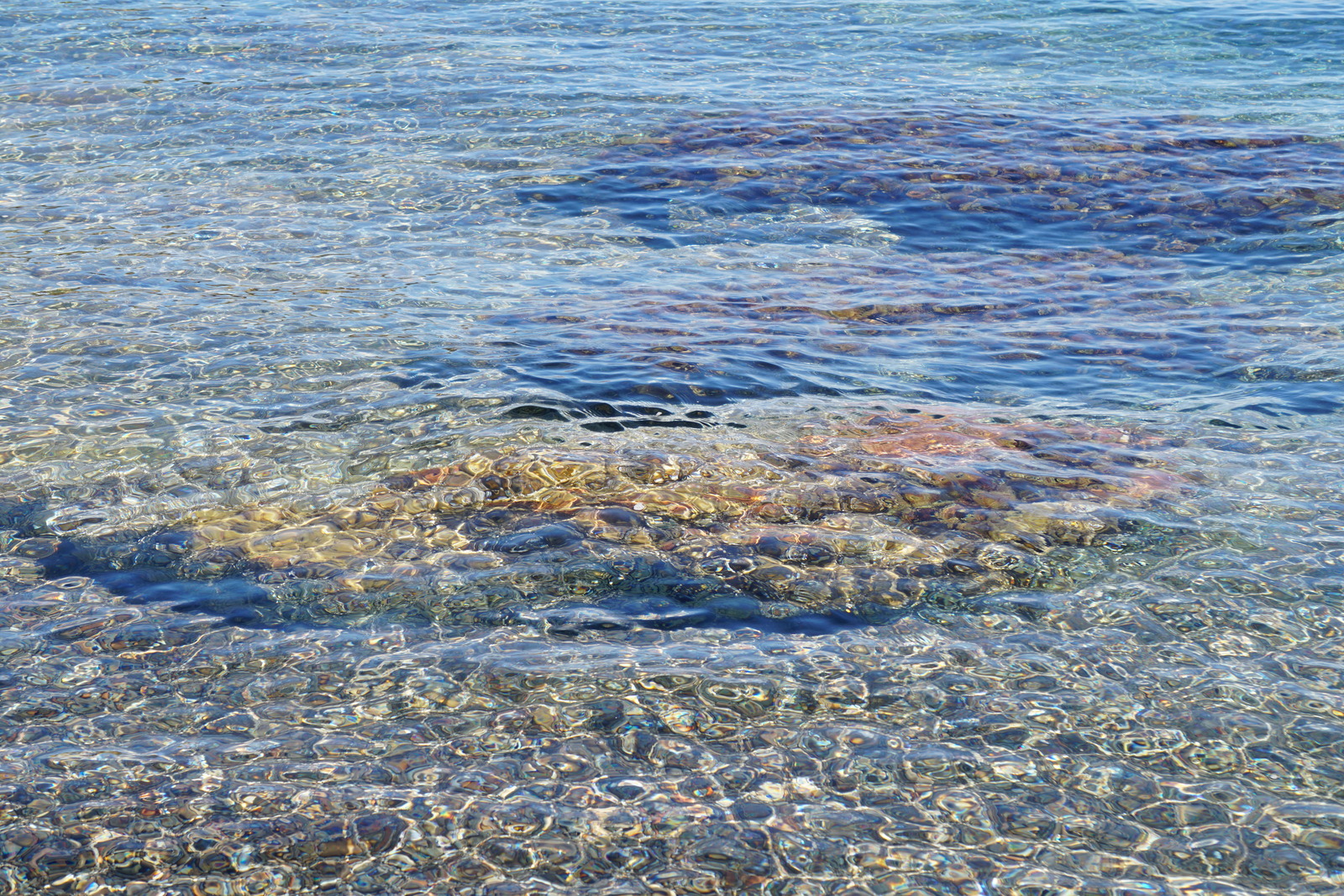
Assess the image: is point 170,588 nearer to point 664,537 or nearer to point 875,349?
point 664,537

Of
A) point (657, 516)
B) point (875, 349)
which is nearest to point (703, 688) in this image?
point (657, 516)

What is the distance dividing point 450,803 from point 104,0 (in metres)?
20.8

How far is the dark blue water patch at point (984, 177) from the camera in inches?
Answer: 482

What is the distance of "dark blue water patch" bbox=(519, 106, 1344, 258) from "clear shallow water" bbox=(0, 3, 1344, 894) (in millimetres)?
99

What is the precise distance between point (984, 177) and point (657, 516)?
8.46 meters

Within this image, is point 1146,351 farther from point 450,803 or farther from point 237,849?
point 237,849

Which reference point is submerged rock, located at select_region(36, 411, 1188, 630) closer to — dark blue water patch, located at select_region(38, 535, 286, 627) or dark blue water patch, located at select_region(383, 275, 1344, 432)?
dark blue water patch, located at select_region(38, 535, 286, 627)

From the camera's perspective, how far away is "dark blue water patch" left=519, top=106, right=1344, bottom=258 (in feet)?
40.2

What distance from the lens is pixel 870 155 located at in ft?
46.0

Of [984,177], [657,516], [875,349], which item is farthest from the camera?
[984,177]

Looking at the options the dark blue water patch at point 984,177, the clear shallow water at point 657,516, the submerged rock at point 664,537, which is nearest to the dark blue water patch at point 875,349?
the clear shallow water at point 657,516

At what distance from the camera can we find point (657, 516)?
6.90m

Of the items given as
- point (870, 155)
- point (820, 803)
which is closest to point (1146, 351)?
point (870, 155)

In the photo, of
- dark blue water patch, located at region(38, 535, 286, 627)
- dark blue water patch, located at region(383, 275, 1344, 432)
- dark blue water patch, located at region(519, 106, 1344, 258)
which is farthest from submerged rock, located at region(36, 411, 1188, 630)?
dark blue water patch, located at region(519, 106, 1344, 258)
